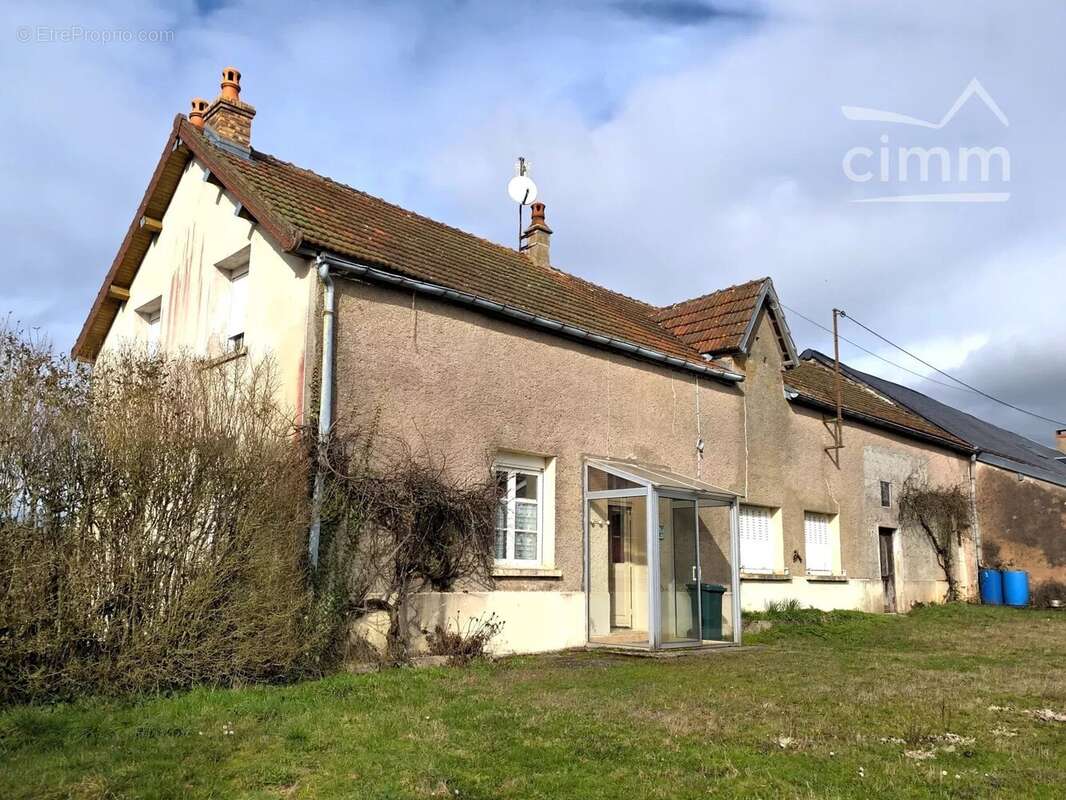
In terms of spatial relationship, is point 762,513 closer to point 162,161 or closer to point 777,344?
point 777,344

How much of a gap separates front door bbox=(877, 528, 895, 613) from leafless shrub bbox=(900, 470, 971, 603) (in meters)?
0.60

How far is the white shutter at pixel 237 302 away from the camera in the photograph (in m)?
12.6

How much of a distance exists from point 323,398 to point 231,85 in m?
6.69

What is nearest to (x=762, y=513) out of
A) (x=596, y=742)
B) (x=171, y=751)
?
(x=596, y=742)

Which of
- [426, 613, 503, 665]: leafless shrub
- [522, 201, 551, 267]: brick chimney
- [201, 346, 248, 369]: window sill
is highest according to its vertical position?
[522, 201, 551, 267]: brick chimney

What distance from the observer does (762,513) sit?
1739 centimetres

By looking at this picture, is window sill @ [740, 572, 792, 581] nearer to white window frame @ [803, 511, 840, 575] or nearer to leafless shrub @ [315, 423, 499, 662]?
white window frame @ [803, 511, 840, 575]

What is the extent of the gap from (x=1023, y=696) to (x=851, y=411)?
1203 cm

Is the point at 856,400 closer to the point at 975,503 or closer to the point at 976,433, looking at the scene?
the point at 975,503

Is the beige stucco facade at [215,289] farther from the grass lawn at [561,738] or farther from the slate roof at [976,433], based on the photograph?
the slate roof at [976,433]

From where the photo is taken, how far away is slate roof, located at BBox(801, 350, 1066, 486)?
2514cm

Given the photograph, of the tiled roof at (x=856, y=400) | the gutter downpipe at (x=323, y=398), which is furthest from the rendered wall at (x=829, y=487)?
the gutter downpipe at (x=323, y=398)

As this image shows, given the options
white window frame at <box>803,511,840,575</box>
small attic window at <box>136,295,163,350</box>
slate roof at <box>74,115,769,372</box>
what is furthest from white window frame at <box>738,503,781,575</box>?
small attic window at <box>136,295,163,350</box>

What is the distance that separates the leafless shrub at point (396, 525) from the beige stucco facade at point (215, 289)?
98cm
